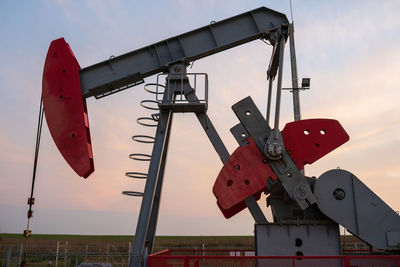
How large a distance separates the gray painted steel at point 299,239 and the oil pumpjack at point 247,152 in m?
0.02

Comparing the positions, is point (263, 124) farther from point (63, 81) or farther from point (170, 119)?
point (63, 81)

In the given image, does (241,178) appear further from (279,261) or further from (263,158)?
(279,261)

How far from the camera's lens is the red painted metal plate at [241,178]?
22.3 feet

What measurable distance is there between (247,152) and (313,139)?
1.31 meters

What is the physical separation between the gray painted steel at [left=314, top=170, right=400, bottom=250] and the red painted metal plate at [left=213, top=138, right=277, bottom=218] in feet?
3.39

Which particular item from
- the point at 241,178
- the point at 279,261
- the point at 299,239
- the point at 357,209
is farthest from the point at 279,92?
the point at 279,261

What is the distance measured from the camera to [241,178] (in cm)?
686

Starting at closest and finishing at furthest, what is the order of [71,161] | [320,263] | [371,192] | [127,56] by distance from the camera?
1. [320,263]
2. [371,192]
3. [71,161]
4. [127,56]

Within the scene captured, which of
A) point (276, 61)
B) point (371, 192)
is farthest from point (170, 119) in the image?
point (371, 192)

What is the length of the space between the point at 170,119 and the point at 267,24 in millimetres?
3359

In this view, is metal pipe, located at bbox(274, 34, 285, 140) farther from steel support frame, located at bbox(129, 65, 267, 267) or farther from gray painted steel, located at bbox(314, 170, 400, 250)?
steel support frame, located at bbox(129, 65, 267, 267)

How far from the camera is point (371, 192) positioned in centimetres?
666

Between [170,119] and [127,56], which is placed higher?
[127,56]

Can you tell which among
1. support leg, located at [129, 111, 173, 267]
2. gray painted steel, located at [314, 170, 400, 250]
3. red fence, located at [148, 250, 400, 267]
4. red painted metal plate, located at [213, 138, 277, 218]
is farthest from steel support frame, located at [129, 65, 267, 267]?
gray painted steel, located at [314, 170, 400, 250]
